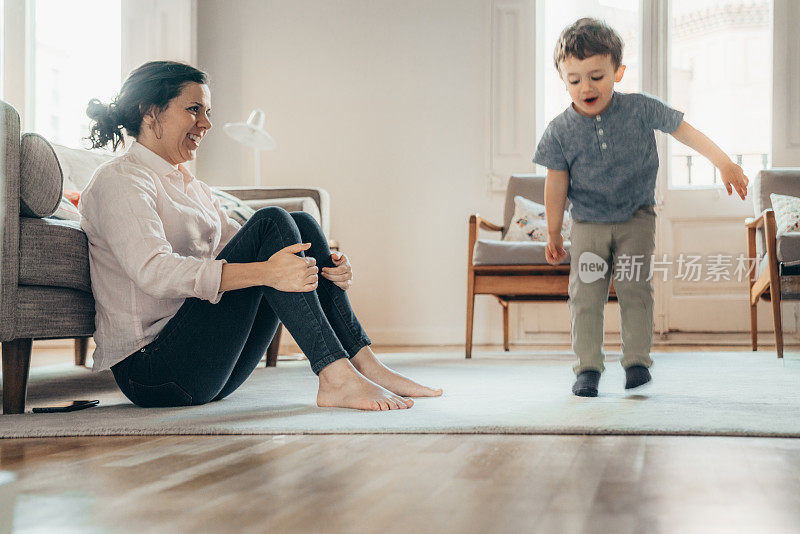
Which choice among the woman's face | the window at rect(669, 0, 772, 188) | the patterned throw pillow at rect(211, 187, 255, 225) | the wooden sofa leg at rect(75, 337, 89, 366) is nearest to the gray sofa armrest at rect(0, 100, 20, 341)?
the woman's face

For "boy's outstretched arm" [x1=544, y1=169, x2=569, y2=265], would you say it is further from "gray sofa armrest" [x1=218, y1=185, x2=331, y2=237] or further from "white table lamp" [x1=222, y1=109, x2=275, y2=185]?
"white table lamp" [x1=222, y1=109, x2=275, y2=185]

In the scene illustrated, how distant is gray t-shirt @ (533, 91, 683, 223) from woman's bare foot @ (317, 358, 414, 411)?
0.67 meters

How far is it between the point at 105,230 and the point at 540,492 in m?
0.98

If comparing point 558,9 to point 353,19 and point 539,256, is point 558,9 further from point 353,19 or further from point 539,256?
point 539,256

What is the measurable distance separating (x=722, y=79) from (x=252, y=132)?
252 cm

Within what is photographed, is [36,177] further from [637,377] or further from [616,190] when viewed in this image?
[637,377]

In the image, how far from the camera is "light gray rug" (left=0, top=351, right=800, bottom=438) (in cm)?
121

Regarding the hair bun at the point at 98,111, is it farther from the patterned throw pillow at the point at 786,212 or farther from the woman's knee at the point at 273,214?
the patterned throw pillow at the point at 786,212

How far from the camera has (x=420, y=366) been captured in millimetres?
2621

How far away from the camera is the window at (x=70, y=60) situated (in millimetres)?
4195

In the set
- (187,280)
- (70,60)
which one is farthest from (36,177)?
(70,60)

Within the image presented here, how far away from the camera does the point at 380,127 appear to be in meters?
4.26

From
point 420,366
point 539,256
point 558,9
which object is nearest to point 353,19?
point 558,9

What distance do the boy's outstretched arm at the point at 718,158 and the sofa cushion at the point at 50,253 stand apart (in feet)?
4.38
